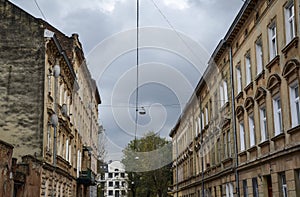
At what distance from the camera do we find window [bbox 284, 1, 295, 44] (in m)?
15.8

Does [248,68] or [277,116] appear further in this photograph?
[248,68]

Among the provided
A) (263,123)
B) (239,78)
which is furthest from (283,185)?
(239,78)

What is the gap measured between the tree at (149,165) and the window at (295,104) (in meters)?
46.4

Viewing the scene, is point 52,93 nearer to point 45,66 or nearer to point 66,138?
point 45,66

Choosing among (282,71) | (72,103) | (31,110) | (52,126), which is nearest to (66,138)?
(72,103)

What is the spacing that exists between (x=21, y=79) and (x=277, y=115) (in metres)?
12.0

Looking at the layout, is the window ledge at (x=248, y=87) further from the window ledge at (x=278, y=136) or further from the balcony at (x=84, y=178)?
the balcony at (x=84, y=178)

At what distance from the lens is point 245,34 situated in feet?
74.1

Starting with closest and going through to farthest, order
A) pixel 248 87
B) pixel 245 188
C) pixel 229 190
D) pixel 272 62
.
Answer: pixel 272 62, pixel 248 87, pixel 245 188, pixel 229 190

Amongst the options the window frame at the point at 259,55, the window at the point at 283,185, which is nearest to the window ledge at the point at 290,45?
the window frame at the point at 259,55

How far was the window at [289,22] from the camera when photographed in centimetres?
1584

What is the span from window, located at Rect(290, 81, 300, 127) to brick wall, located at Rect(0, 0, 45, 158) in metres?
12.0

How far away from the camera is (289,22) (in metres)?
16.2

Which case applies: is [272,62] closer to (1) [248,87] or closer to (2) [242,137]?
(1) [248,87]
